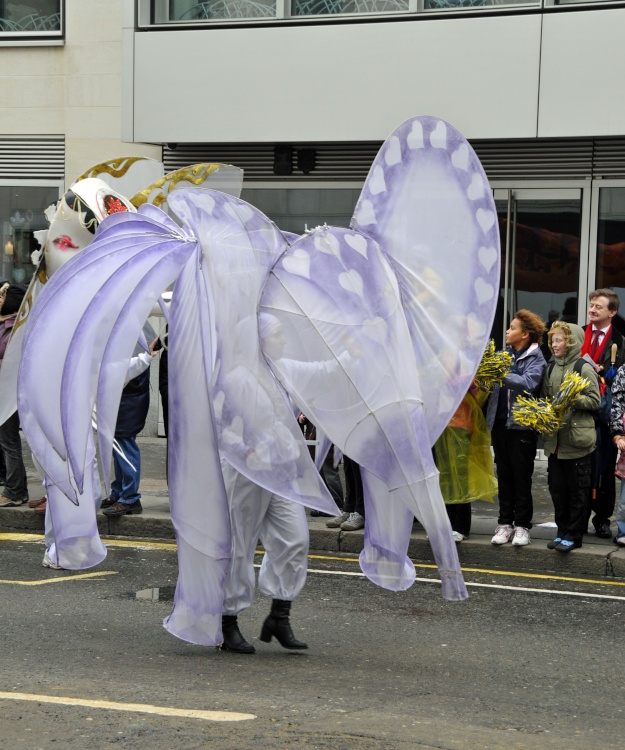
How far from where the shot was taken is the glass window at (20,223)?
1788 cm

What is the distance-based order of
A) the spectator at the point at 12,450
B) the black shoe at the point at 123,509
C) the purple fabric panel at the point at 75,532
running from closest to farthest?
the purple fabric panel at the point at 75,532 → the black shoe at the point at 123,509 → the spectator at the point at 12,450

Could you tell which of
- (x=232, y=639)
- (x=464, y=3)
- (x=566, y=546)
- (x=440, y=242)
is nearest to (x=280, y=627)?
(x=232, y=639)

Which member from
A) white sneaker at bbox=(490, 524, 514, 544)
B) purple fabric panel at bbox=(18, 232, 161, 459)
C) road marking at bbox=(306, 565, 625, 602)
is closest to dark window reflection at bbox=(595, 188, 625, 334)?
white sneaker at bbox=(490, 524, 514, 544)

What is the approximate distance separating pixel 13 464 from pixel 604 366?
5.37 meters

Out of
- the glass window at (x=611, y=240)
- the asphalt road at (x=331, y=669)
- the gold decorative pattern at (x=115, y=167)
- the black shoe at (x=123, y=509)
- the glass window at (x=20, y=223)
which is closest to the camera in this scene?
the asphalt road at (x=331, y=669)

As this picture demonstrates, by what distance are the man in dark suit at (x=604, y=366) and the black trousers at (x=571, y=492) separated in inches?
14.0

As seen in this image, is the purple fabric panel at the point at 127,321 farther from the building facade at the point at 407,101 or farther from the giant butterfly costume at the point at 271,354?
the building facade at the point at 407,101

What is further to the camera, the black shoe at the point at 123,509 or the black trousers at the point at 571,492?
the black shoe at the point at 123,509

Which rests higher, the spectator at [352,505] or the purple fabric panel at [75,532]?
the purple fabric panel at [75,532]

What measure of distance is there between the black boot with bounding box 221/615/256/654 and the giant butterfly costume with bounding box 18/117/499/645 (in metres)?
0.26

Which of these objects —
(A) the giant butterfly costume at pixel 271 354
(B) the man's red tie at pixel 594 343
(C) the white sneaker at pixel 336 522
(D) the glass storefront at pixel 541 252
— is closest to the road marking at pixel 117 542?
(C) the white sneaker at pixel 336 522

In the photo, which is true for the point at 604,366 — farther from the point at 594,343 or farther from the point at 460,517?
the point at 460,517

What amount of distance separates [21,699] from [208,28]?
11.4 meters

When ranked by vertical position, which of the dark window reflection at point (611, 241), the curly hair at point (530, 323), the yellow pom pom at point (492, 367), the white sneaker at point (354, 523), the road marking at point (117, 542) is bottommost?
the road marking at point (117, 542)
